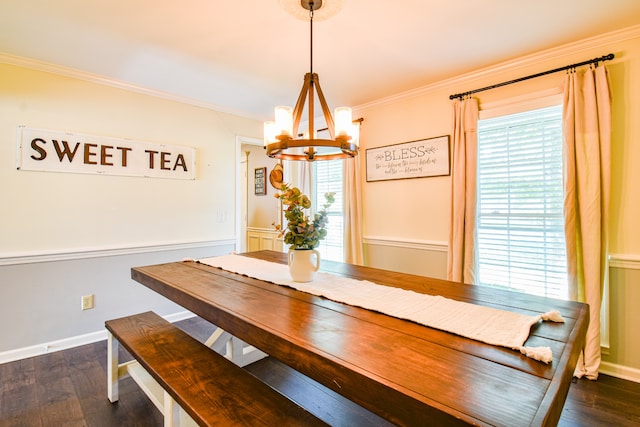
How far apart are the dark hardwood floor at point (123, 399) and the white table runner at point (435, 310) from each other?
83cm

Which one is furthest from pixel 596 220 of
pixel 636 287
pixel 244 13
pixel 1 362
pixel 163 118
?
pixel 1 362

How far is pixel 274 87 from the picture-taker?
307 cm

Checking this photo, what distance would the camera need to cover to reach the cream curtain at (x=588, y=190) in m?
2.12

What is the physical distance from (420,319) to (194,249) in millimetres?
2957

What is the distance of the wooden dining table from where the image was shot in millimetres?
695

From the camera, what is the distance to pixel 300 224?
63.8 inches

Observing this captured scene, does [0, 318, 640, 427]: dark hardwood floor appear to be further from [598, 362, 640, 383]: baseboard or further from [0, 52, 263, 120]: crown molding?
[0, 52, 263, 120]: crown molding

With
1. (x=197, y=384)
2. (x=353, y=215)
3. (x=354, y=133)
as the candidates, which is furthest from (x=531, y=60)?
(x=197, y=384)

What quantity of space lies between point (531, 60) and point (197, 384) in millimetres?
3200

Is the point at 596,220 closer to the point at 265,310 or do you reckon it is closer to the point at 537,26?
the point at 537,26

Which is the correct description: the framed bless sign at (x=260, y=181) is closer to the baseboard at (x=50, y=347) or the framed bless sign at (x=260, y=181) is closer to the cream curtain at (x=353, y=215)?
the cream curtain at (x=353, y=215)

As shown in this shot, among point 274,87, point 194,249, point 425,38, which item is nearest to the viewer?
point 425,38

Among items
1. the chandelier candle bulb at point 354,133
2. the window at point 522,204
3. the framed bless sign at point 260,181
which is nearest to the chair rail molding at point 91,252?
the framed bless sign at point 260,181

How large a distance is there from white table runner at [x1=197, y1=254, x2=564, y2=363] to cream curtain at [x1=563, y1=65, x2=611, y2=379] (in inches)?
54.1
